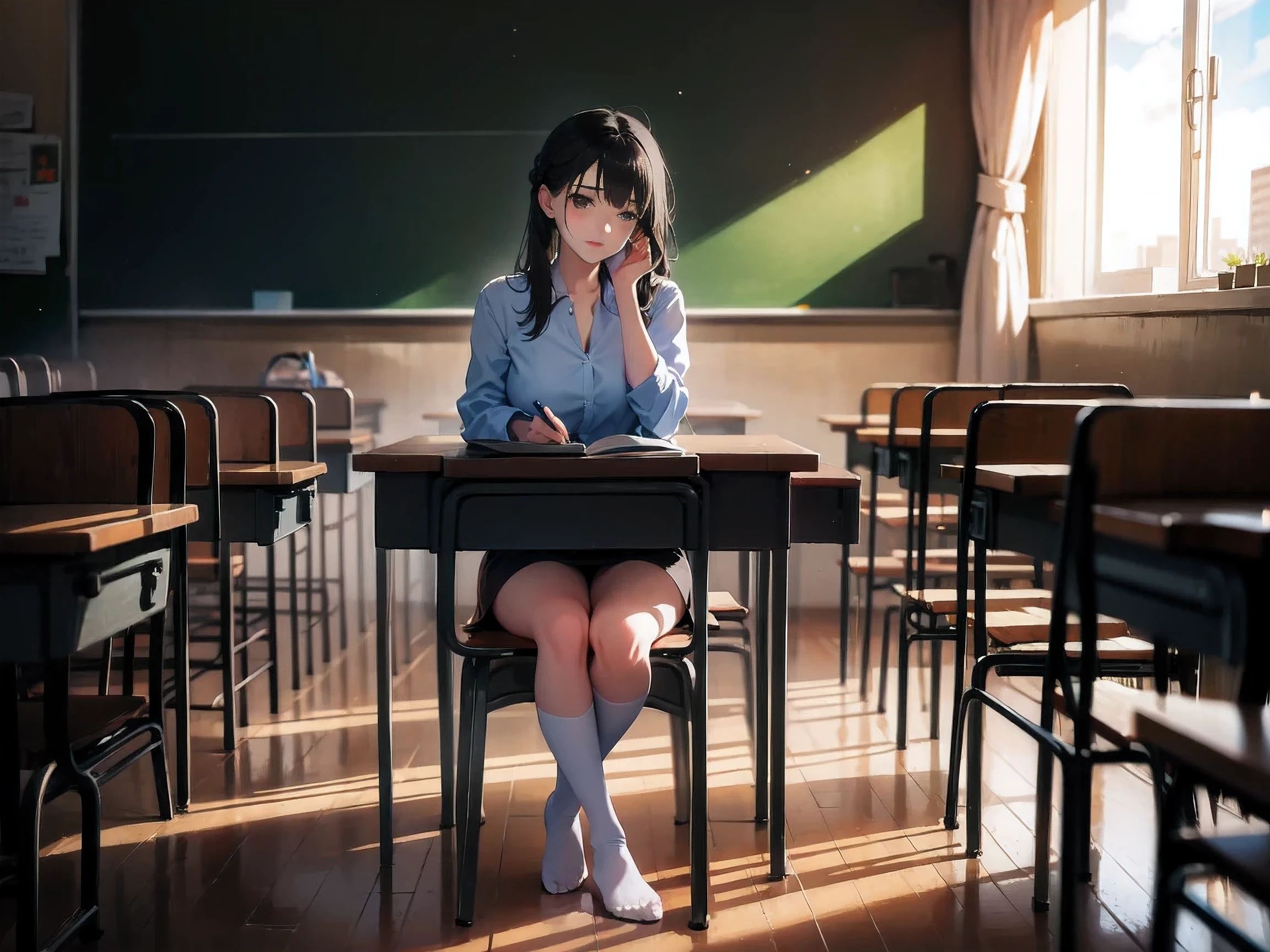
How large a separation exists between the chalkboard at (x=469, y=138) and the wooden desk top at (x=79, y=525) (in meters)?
3.31

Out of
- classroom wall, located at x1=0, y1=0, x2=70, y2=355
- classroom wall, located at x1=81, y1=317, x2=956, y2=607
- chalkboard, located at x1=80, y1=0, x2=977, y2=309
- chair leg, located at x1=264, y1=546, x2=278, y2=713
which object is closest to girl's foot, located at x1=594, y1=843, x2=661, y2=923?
chair leg, located at x1=264, y1=546, x2=278, y2=713

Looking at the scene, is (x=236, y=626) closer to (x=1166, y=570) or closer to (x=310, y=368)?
(x=310, y=368)

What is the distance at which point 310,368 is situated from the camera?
14.1ft

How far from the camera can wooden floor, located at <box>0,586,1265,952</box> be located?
189cm

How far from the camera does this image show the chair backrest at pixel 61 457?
2006mm

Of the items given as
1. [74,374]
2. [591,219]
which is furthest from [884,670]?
[74,374]

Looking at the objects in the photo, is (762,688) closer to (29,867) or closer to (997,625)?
(997,625)

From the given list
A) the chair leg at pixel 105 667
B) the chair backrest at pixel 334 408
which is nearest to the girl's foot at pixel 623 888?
the chair leg at pixel 105 667

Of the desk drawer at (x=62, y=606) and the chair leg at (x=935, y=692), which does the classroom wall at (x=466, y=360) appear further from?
the desk drawer at (x=62, y=606)

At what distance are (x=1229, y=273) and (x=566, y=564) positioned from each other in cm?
202

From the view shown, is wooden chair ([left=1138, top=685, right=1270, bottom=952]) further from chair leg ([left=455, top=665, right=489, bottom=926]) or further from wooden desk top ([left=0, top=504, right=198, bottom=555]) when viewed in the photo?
wooden desk top ([left=0, top=504, right=198, bottom=555])

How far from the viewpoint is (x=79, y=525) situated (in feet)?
5.18

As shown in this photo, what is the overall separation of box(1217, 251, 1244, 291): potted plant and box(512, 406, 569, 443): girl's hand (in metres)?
1.95

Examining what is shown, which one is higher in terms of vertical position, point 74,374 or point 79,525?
point 74,374
